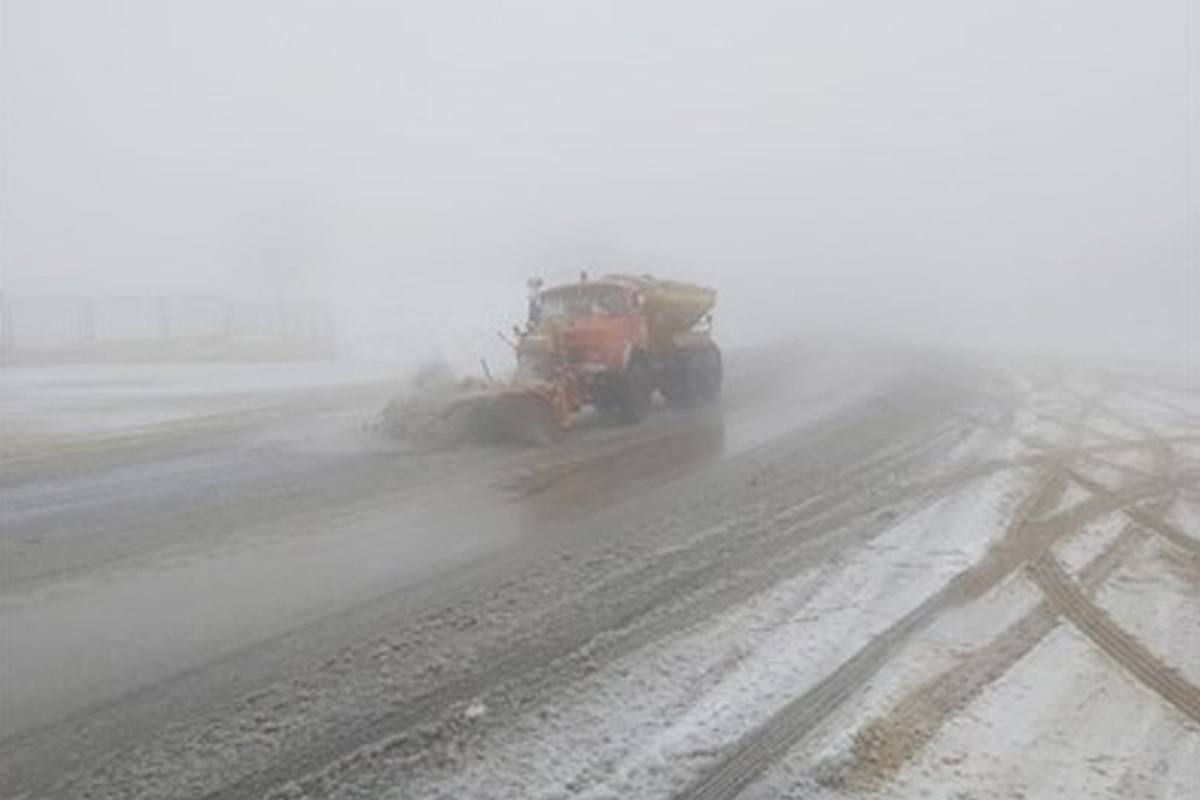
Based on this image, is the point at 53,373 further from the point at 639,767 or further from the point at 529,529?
the point at 639,767

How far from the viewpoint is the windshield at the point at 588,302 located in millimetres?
19047

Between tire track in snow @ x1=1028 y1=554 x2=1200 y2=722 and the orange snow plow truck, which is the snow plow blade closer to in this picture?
the orange snow plow truck

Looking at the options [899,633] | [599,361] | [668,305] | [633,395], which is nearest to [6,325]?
[668,305]

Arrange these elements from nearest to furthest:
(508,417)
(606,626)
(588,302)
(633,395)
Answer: (606,626) < (508,417) < (633,395) < (588,302)

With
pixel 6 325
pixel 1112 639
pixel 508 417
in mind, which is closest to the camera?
pixel 1112 639

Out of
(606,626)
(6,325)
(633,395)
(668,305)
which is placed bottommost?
(6,325)

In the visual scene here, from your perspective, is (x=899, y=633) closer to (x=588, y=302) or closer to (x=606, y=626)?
(x=606, y=626)

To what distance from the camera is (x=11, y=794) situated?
4957 millimetres

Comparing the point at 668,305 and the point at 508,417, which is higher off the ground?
the point at 668,305

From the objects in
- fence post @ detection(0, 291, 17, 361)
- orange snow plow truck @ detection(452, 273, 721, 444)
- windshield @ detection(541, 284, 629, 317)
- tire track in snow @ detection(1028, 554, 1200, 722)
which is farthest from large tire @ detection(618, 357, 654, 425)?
fence post @ detection(0, 291, 17, 361)

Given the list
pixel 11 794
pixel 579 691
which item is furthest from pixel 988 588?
pixel 11 794

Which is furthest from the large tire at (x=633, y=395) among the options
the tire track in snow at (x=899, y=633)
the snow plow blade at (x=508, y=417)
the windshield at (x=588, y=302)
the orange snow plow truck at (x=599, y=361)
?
the tire track in snow at (x=899, y=633)

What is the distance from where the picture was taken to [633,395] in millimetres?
18500

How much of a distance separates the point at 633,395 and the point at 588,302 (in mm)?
1704
